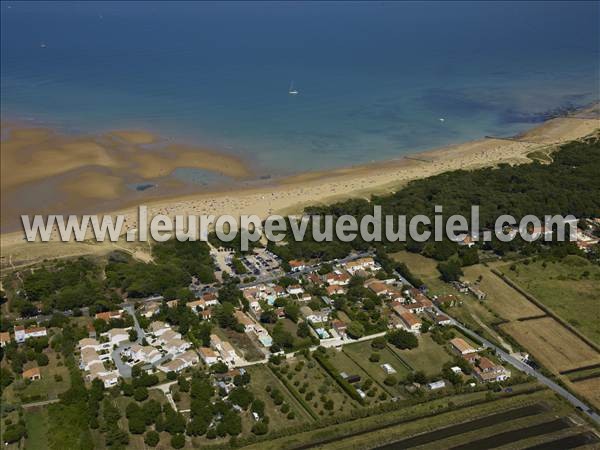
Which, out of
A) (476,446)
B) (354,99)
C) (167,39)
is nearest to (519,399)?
(476,446)

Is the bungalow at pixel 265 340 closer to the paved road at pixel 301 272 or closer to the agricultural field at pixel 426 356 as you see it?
the paved road at pixel 301 272

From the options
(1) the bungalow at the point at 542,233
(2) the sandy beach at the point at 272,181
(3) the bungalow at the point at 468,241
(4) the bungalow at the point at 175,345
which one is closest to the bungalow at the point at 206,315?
(4) the bungalow at the point at 175,345

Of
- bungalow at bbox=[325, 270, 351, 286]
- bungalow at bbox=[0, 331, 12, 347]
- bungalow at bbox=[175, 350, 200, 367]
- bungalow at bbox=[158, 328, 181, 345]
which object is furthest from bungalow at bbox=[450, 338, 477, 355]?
bungalow at bbox=[0, 331, 12, 347]

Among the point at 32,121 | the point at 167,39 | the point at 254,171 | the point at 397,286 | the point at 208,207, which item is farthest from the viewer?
the point at 167,39

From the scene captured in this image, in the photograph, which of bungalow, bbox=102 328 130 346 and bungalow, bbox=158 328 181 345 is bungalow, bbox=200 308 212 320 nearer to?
bungalow, bbox=158 328 181 345

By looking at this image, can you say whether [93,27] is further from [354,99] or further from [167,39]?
[354,99]
